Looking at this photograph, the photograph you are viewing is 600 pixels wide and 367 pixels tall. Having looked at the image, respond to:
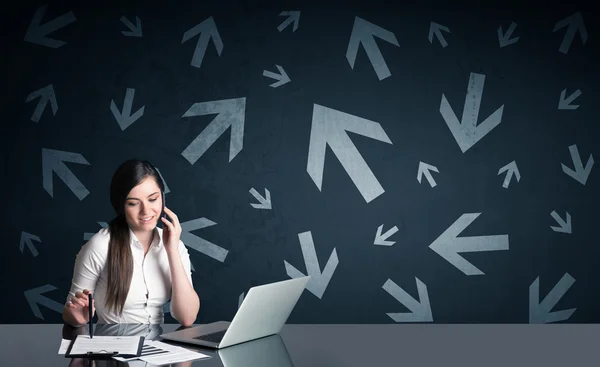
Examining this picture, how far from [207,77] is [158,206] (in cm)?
191

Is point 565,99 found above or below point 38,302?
above

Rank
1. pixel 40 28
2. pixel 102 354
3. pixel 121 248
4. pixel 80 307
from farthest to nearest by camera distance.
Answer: pixel 40 28, pixel 121 248, pixel 80 307, pixel 102 354

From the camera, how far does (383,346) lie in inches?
68.6

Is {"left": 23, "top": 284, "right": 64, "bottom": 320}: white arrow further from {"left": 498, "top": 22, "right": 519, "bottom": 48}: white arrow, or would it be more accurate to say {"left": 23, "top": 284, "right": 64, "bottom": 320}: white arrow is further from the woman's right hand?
{"left": 498, "top": 22, "right": 519, "bottom": 48}: white arrow

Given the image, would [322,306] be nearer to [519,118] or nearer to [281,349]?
[519,118]

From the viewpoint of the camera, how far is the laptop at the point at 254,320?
1.66 meters

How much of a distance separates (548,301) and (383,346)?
2.62 meters

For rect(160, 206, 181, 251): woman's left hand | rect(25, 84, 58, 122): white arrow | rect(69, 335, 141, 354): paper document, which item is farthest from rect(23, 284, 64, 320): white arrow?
rect(69, 335, 141, 354): paper document

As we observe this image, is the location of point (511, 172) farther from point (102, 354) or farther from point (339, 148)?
point (102, 354)

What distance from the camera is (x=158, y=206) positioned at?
87.5 inches

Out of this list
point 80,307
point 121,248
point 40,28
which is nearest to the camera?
point 80,307

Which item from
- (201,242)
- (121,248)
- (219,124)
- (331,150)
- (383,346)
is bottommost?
(383,346)

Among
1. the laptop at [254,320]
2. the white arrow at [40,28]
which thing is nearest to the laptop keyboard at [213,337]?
the laptop at [254,320]

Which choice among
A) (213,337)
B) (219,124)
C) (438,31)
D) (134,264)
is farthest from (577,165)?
(213,337)
